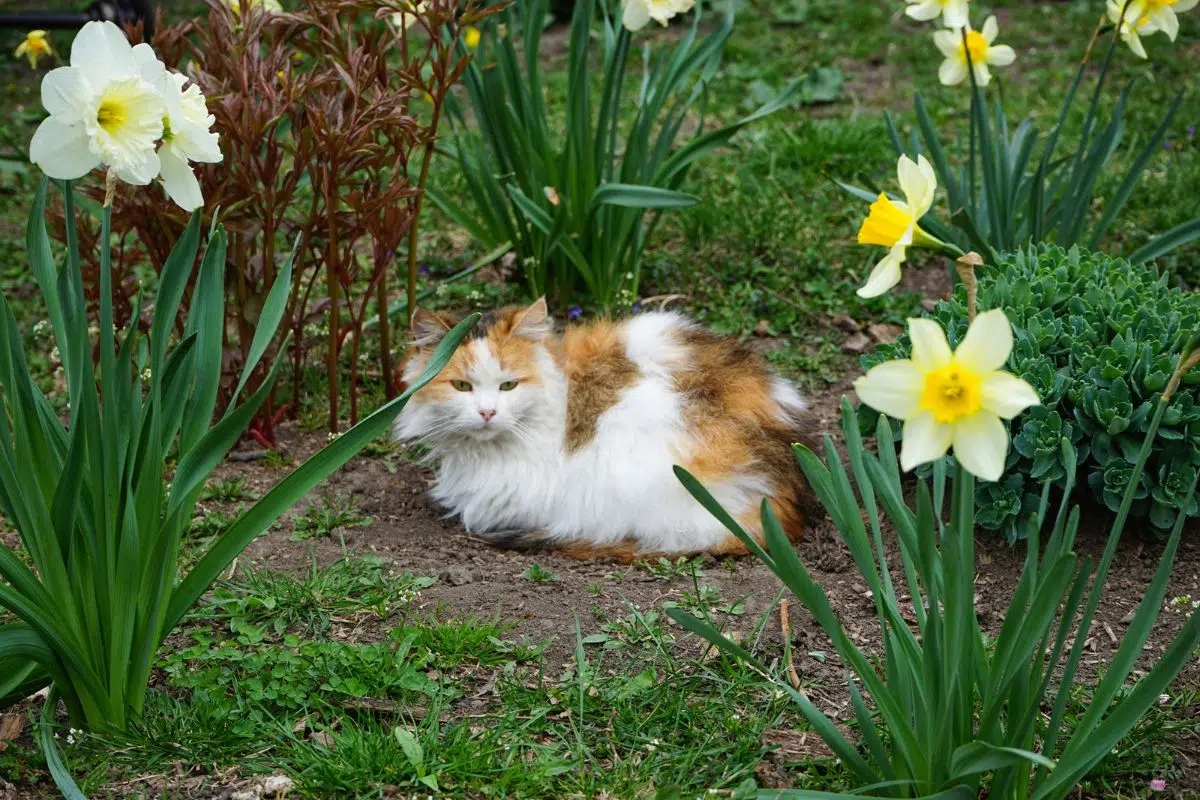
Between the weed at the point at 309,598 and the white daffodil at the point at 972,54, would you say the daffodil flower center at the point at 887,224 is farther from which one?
the white daffodil at the point at 972,54

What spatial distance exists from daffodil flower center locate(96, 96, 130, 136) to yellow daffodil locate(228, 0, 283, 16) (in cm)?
159

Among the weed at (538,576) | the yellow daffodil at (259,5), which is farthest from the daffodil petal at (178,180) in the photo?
the yellow daffodil at (259,5)

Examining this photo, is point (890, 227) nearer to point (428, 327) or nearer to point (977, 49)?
point (428, 327)

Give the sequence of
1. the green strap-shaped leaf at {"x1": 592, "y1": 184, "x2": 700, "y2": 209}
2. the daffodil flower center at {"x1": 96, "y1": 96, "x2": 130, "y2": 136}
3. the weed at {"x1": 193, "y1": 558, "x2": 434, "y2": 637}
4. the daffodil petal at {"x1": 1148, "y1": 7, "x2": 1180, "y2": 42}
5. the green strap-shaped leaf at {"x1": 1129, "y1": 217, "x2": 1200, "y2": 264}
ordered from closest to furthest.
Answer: the daffodil flower center at {"x1": 96, "y1": 96, "x2": 130, "y2": 136} < the weed at {"x1": 193, "y1": 558, "x2": 434, "y2": 637} < the daffodil petal at {"x1": 1148, "y1": 7, "x2": 1180, "y2": 42} < the green strap-shaped leaf at {"x1": 1129, "y1": 217, "x2": 1200, "y2": 264} < the green strap-shaped leaf at {"x1": 592, "y1": 184, "x2": 700, "y2": 209}

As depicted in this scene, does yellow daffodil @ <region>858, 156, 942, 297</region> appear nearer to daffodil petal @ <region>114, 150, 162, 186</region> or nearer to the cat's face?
daffodil petal @ <region>114, 150, 162, 186</region>

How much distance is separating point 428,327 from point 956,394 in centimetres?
200

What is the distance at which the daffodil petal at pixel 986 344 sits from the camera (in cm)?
151

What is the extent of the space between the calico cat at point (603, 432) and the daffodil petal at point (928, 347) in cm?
163

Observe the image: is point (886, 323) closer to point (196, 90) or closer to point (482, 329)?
point (482, 329)

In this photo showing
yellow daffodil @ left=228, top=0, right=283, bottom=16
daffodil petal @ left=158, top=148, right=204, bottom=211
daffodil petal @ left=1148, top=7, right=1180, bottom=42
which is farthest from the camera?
yellow daffodil @ left=228, top=0, right=283, bottom=16

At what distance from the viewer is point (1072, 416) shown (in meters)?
2.97

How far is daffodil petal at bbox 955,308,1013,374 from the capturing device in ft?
4.96

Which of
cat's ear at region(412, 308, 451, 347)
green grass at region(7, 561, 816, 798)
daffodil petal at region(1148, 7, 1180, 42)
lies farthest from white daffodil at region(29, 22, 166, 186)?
daffodil petal at region(1148, 7, 1180, 42)

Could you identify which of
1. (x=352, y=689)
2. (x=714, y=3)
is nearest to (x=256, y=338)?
(x=352, y=689)
